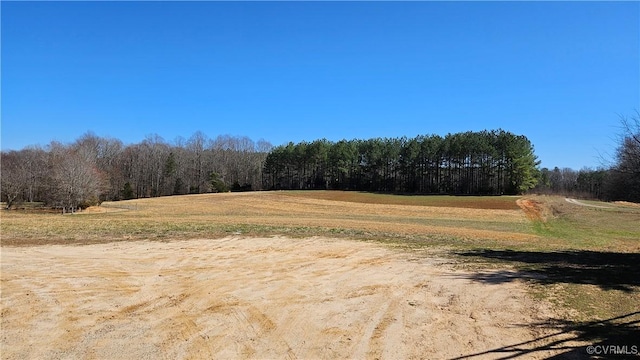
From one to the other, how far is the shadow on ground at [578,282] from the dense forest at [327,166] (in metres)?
74.6

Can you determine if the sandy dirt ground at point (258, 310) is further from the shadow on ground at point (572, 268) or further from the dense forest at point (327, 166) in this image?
the dense forest at point (327, 166)

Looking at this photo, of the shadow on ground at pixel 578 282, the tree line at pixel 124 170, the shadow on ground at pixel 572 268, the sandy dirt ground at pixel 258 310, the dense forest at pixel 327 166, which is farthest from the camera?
the dense forest at pixel 327 166

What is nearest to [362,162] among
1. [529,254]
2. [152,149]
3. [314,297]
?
[152,149]

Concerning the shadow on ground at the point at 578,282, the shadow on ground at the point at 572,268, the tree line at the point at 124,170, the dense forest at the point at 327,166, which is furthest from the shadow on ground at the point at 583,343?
the dense forest at the point at 327,166

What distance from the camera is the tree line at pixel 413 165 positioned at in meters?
91.2

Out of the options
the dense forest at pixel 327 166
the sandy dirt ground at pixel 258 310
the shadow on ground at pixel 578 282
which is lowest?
the sandy dirt ground at pixel 258 310

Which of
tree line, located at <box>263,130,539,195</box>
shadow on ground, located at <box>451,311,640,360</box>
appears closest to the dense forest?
tree line, located at <box>263,130,539,195</box>

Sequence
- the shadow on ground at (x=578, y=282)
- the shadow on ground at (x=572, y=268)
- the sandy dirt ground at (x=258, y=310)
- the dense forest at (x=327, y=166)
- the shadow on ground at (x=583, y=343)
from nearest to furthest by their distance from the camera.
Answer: the shadow on ground at (x=583, y=343), the shadow on ground at (x=578, y=282), the sandy dirt ground at (x=258, y=310), the shadow on ground at (x=572, y=268), the dense forest at (x=327, y=166)

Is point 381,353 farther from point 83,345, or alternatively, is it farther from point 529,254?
point 529,254

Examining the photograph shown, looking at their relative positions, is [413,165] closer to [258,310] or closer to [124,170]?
[124,170]

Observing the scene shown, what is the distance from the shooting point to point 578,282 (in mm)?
10406

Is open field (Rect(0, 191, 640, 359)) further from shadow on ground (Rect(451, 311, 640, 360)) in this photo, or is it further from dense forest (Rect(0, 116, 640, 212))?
dense forest (Rect(0, 116, 640, 212))

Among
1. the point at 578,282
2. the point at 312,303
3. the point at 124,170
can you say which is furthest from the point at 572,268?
the point at 124,170

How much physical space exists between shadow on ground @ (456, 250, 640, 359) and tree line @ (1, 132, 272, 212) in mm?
52359
